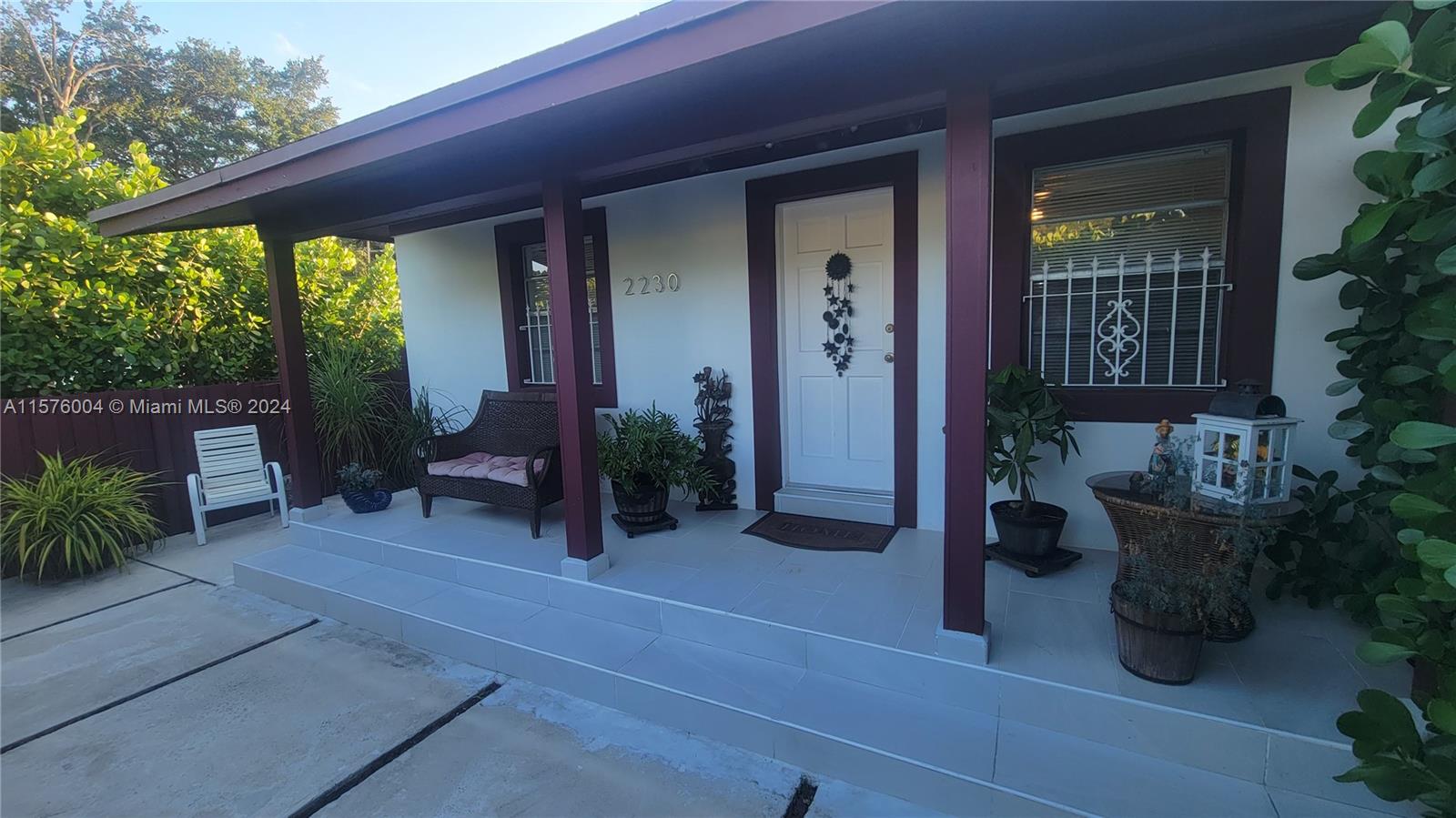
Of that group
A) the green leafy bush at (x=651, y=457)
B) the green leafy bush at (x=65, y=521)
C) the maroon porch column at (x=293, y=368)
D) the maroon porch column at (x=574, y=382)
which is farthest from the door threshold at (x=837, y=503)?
the green leafy bush at (x=65, y=521)

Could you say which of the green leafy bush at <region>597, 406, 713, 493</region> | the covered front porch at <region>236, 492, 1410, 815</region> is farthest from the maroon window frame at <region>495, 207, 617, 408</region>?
the covered front porch at <region>236, 492, 1410, 815</region>

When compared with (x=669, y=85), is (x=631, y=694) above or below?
below

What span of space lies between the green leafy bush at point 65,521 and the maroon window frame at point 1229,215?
5.70 metres

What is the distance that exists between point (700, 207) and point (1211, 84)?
2644 mm

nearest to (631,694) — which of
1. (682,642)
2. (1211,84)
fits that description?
(682,642)

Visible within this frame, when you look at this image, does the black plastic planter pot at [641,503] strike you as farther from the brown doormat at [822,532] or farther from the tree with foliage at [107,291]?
the tree with foliage at [107,291]

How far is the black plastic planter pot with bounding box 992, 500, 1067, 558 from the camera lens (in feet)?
8.91

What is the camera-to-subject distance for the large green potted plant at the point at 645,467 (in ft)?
A: 11.4

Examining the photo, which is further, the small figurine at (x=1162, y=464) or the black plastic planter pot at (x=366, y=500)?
the black plastic planter pot at (x=366, y=500)

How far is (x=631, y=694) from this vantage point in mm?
2264

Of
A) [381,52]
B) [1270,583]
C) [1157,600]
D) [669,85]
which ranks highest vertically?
[381,52]

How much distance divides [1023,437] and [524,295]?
3929 mm

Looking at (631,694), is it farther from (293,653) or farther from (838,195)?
(838,195)

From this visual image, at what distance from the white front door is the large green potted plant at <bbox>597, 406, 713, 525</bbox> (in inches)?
27.2
